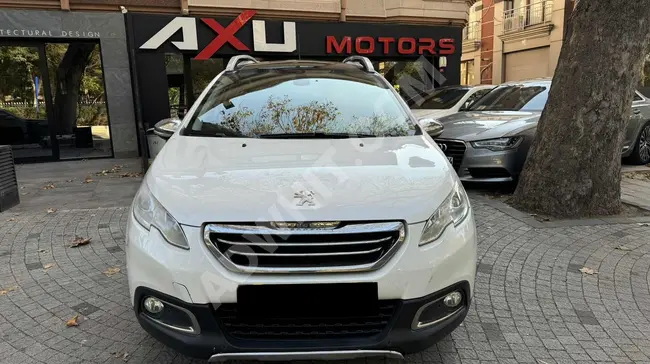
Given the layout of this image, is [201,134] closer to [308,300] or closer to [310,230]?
[310,230]

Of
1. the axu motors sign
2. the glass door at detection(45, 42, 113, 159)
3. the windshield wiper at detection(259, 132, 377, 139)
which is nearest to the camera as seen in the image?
the windshield wiper at detection(259, 132, 377, 139)

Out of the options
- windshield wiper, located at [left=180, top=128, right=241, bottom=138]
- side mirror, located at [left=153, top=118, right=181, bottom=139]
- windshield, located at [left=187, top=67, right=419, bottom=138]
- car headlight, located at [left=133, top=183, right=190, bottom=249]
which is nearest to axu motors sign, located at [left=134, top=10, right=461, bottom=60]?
windshield, located at [left=187, top=67, right=419, bottom=138]

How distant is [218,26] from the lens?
35.5 feet

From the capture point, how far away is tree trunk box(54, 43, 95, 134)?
10.2 meters

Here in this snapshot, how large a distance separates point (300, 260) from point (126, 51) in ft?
31.6

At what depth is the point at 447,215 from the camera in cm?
233

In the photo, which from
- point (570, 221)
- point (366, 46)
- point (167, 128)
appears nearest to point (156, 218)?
point (167, 128)

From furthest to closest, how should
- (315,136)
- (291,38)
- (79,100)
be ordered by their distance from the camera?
(291,38) < (79,100) < (315,136)

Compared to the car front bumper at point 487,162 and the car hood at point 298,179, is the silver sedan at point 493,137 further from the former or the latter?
the car hood at point 298,179

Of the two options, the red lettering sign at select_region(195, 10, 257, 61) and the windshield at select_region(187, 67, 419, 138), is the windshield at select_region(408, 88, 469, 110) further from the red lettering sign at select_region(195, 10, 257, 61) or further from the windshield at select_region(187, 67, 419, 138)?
the windshield at select_region(187, 67, 419, 138)

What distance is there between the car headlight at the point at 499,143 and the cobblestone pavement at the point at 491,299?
4.41ft

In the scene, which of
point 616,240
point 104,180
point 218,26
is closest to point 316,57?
point 218,26

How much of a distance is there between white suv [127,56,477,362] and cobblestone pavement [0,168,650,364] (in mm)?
679

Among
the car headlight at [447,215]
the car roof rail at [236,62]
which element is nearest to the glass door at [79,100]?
the car roof rail at [236,62]
